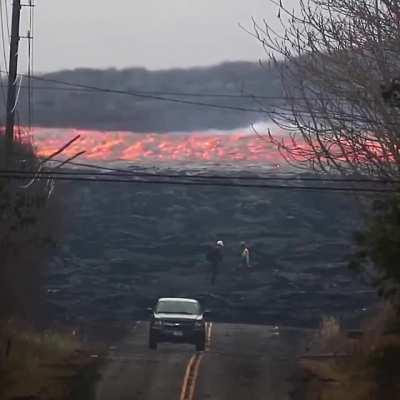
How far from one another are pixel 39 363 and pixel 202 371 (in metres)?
4.78

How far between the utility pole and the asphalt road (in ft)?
21.8

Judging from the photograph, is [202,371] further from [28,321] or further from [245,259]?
[245,259]

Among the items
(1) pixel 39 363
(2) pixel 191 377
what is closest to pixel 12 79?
(1) pixel 39 363

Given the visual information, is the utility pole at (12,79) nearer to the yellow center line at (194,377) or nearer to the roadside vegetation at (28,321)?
the roadside vegetation at (28,321)

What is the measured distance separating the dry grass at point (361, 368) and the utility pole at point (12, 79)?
10.1m

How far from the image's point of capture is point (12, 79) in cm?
3869

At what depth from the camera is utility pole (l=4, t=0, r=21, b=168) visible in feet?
121

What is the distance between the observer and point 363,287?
68.0 metres

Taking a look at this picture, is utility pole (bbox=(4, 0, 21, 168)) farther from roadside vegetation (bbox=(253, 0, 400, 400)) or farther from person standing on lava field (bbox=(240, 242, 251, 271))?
person standing on lava field (bbox=(240, 242, 251, 271))

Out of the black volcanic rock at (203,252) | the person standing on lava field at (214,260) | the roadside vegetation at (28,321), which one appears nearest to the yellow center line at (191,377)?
the roadside vegetation at (28,321)

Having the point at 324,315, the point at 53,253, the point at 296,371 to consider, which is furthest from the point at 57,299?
the point at 296,371

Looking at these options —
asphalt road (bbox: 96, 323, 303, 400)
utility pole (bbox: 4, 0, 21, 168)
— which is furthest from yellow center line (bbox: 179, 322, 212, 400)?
utility pole (bbox: 4, 0, 21, 168)

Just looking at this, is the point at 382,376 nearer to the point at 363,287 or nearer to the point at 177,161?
the point at 363,287

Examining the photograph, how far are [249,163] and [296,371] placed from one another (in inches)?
1516
